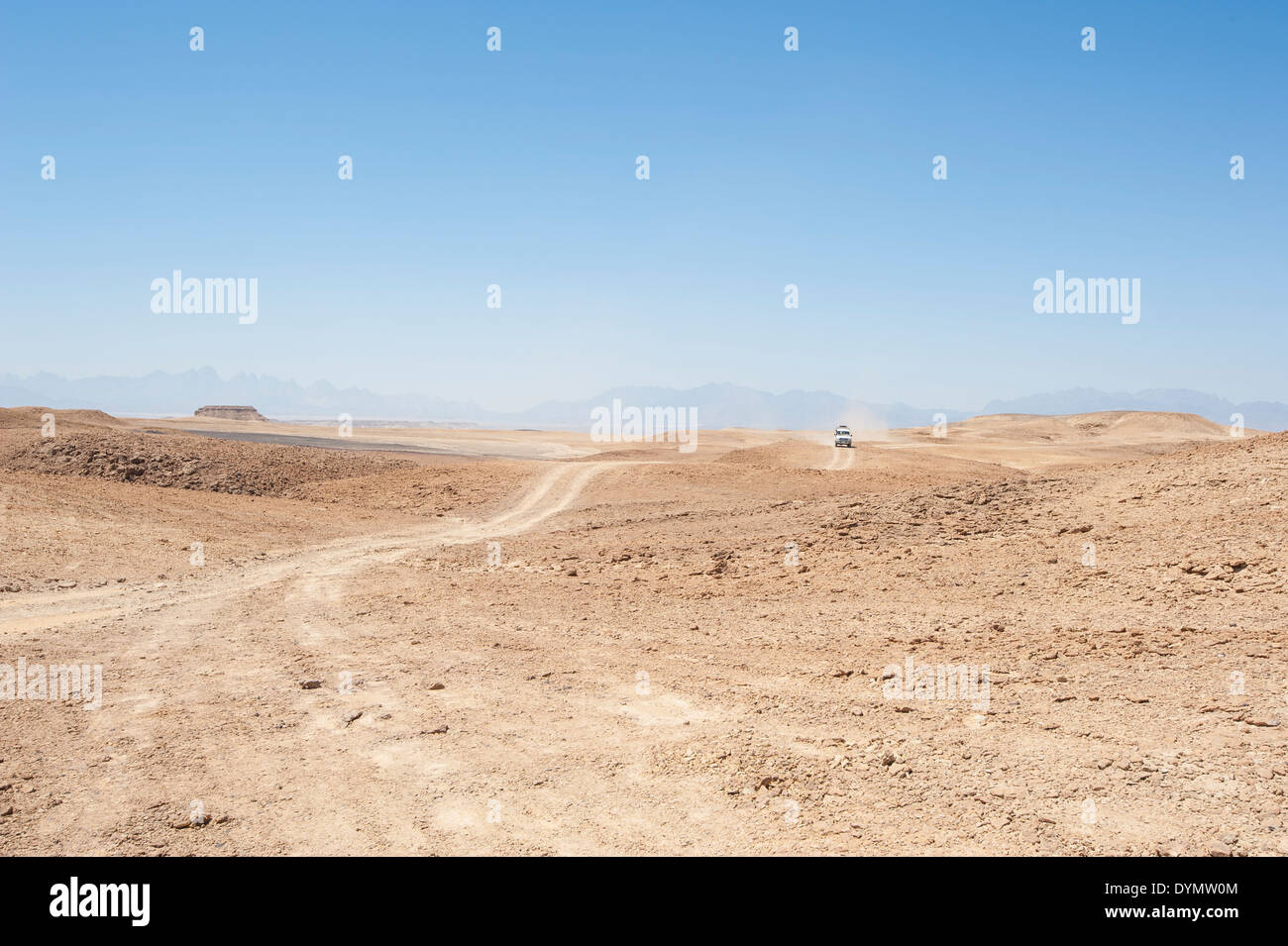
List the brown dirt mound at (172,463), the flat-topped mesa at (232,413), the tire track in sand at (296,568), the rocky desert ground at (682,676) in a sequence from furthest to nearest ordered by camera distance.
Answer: the flat-topped mesa at (232,413), the brown dirt mound at (172,463), the tire track in sand at (296,568), the rocky desert ground at (682,676)

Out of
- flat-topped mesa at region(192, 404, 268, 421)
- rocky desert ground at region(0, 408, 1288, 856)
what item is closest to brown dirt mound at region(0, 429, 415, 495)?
rocky desert ground at region(0, 408, 1288, 856)

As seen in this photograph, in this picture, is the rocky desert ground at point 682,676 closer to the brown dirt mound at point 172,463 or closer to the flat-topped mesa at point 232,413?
the brown dirt mound at point 172,463

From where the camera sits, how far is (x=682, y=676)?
1032cm

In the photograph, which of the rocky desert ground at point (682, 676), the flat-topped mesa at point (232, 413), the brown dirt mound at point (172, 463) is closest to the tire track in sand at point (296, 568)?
the rocky desert ground at point (682, 676)

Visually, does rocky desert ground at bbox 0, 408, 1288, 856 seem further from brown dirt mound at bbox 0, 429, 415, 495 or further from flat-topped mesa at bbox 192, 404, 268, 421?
flat-topped mesa at bbox 192, 404, 268, 421

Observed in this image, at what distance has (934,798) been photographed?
6.50 m

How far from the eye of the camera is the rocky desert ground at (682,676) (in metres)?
6.27

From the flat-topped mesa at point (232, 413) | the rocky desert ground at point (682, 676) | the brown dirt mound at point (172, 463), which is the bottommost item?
the rocky desert ground at point (682, 676)

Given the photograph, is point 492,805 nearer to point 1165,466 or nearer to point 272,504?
point 1165,466

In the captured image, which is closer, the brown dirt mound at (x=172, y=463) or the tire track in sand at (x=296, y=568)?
the tire track in sand at (x=296, y=568)

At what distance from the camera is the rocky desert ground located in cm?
627

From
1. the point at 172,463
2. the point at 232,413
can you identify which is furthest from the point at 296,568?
the point at 232,413

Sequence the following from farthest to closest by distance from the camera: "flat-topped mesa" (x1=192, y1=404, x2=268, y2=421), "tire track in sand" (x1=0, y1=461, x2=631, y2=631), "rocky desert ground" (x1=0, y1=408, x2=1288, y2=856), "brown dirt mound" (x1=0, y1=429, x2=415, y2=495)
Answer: "flat-topped mesa" (x1=192, y1=404, x2=268, y2=421) < "brown dirt mound" (x1=0, y1=429, x2=415, y2=495) < "tire track in sand" (x1=0, y1=461, x2=631, y2=631) < "rocky desert ground" (x1=0, y1=408, x2=1288, y2=856)
